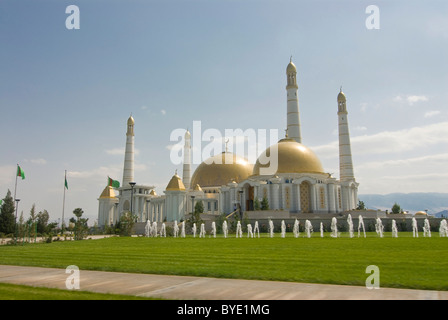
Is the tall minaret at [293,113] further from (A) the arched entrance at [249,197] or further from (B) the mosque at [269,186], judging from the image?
(A) the arched entrance at [249,197]

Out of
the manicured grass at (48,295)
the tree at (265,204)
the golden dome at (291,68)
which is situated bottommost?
the manicured grass at (48,295)

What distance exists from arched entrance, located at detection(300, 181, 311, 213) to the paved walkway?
48.1 m

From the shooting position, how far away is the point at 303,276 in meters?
9.88

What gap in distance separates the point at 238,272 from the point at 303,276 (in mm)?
2029

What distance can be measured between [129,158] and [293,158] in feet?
117

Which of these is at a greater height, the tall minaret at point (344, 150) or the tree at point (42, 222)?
the tall minaret at point (344, 150)

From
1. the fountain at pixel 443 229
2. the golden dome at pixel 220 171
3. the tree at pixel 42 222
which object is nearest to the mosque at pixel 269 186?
the golden dome at pixel 220 171

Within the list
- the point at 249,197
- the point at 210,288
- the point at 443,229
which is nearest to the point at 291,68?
the point at 249,197

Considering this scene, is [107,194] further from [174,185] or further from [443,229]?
[443,229]

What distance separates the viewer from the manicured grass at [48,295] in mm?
7668
